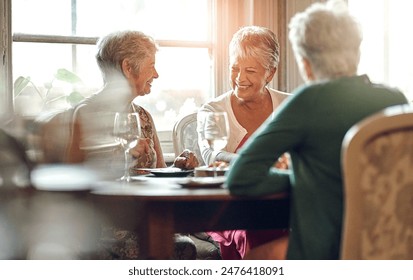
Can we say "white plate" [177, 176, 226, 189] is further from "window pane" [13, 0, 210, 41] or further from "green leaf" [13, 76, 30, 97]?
"window pane" [13, 0, 210, 41]

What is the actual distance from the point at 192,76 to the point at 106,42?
856mm

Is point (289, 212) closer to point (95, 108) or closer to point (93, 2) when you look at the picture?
point (95, 108)

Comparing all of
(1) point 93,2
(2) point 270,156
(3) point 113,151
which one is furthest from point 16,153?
(1) point 93,2

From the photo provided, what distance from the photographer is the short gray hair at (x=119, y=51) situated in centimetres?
212

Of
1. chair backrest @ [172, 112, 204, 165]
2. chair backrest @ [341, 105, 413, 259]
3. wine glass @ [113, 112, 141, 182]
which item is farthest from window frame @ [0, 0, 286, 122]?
chair backrest @ [341, 105, 413, 259]

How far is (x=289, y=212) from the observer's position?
54.4 inches

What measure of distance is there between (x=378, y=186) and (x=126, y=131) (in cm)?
64

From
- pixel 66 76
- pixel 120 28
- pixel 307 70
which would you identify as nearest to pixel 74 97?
pixel 66 76

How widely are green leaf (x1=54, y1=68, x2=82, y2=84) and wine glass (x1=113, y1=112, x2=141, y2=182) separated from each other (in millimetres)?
1108

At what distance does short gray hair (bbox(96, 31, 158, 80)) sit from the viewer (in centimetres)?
212

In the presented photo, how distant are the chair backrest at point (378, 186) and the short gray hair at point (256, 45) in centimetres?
105

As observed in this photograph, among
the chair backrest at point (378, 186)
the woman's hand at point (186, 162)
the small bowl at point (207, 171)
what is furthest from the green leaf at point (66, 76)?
the chair backrest at point (378, 186)

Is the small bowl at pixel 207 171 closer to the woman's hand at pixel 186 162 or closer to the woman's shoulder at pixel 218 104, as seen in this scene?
the woman's hand at pixel 186 162
